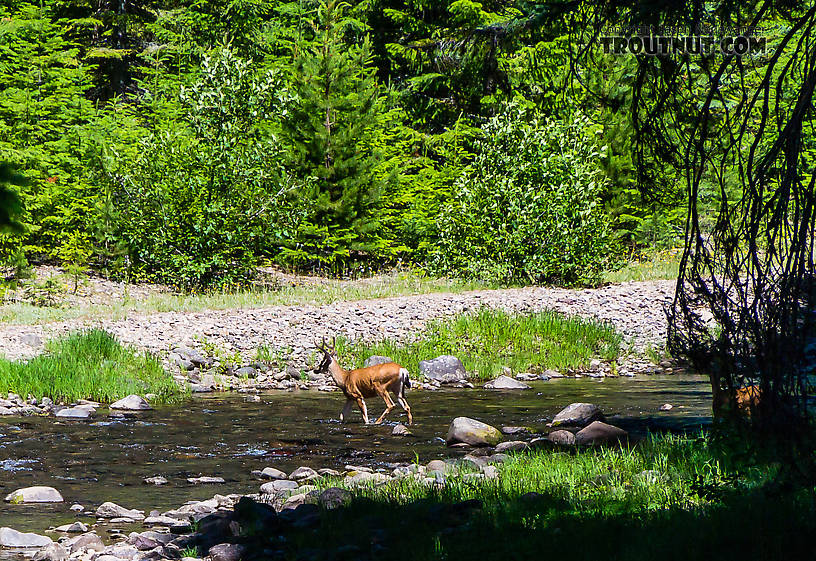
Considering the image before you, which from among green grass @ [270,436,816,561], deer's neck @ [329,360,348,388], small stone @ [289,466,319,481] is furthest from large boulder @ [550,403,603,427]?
small stone @ [289,466,319,481]

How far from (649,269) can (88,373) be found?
1813 centimetres

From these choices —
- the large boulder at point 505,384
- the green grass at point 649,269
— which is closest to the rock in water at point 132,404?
the large boulder at point 505,384

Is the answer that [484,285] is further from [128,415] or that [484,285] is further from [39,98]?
[39,98]

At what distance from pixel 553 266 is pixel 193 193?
9413 millimetres

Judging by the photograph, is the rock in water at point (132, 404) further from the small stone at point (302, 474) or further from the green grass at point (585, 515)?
the green grass at point (585, 515)

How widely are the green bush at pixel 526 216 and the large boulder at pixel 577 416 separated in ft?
39.8

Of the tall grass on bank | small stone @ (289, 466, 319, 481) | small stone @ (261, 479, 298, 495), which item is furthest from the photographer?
the tall grass on bank

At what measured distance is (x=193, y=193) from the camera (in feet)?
75.4

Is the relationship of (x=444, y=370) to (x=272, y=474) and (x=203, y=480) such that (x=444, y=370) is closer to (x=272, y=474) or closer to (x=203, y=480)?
(x=272, y=474)

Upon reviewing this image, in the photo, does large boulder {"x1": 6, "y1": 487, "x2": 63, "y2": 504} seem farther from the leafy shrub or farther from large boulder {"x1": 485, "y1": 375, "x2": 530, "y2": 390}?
the leafy shrub

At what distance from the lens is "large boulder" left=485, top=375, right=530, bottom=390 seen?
563 inches

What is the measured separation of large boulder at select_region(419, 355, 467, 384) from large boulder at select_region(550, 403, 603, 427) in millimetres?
4453

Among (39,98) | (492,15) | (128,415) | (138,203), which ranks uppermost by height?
(492,15)

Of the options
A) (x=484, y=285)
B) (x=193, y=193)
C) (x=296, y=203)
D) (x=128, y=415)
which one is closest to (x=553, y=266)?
(x=484, y=285)
